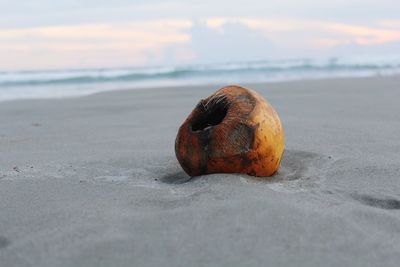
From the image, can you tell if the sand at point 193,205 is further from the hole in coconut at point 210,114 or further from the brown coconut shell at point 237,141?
the hole in coconut at point 210,114

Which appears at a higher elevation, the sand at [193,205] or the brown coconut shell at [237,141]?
the brown coconut shell at [237,141]

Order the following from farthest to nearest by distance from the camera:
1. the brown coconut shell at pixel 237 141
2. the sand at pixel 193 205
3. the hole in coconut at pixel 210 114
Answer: the hole in coconut at pixel 210 114 → the brown coconut shell at pixel 237 141 → the sand at pixel 193 205

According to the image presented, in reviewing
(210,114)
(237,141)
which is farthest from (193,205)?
(210,114)

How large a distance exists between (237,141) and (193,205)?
20.0 inches

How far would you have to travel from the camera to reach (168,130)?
180 inches

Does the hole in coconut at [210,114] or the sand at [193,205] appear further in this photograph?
the hole in coconut at [210,114]

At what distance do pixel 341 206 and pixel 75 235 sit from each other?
1037 mm

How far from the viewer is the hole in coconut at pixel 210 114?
278 centimetres

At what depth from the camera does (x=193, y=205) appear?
2.15 m

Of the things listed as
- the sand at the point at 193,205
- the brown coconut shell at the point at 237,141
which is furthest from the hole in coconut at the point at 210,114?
the sand at the point at 193,205

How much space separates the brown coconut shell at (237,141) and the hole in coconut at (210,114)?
0.06 ft

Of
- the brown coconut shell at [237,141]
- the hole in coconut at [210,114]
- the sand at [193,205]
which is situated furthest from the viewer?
the hole in coconut at [210,114]

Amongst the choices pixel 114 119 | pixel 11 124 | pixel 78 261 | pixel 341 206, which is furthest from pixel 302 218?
pixel 11 124

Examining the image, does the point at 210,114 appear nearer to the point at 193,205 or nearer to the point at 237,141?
the point at 237,141
